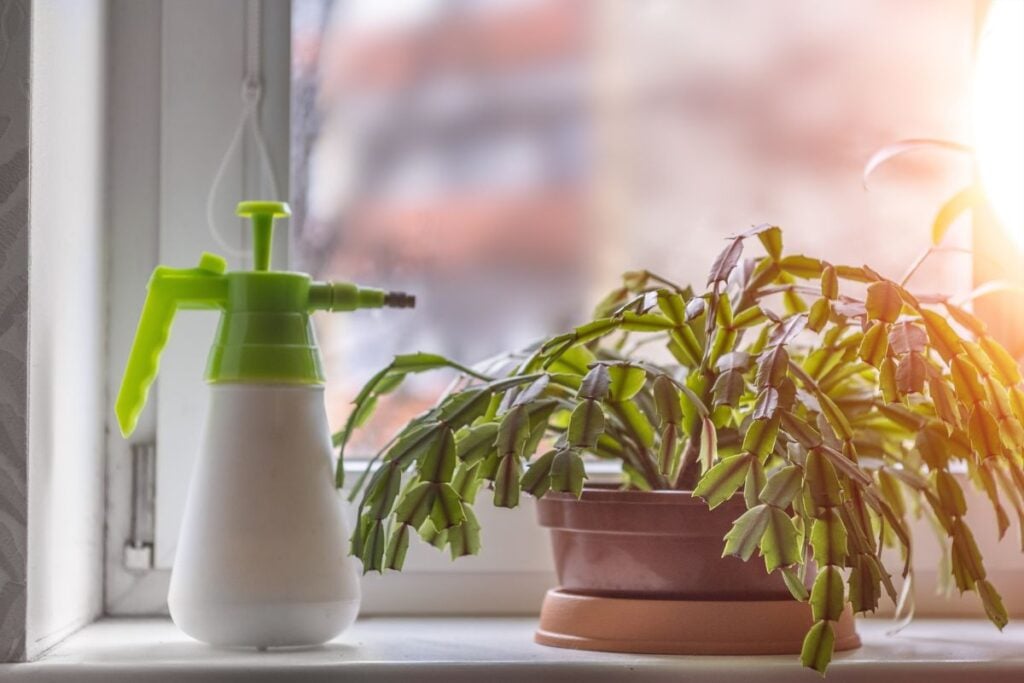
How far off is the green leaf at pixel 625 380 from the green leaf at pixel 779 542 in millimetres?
156

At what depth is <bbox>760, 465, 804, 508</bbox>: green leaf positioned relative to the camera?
25.6 inches

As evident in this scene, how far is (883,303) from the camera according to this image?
723 mm

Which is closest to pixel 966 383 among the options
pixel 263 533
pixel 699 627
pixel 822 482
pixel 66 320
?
pixel 822 482

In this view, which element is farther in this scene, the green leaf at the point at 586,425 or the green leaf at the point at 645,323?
the green leaf at the point at 645,323

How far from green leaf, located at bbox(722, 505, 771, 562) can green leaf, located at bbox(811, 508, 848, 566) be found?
1.5 inches

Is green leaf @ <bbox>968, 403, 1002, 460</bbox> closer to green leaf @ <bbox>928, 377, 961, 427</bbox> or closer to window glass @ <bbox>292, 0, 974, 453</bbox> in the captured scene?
green leaf @ <bbox>928, 377, 961, 427</bbox>

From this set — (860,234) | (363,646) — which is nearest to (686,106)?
(860,234)

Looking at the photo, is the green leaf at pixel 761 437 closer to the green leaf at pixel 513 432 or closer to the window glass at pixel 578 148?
the green leaf at pixel 513 432

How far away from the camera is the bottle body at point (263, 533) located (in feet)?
2.62

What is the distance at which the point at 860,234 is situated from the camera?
1157 millimetres

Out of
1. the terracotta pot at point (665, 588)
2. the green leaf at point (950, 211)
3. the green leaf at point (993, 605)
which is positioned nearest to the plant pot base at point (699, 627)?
the terracotta pot at point (665, 588)

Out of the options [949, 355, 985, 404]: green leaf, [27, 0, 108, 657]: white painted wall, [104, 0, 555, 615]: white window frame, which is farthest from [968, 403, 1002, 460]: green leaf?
[27, 0, 108, 657]: white painted wall

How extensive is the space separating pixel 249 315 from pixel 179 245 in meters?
0.23

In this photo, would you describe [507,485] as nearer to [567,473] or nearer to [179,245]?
[567,473]
